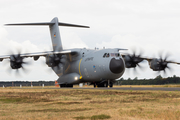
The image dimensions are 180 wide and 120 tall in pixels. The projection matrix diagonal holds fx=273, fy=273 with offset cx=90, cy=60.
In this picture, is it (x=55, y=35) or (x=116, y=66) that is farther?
(x=55, y=35)

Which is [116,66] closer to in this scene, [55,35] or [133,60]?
[133,60]

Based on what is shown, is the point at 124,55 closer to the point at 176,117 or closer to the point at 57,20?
the point at 57,20

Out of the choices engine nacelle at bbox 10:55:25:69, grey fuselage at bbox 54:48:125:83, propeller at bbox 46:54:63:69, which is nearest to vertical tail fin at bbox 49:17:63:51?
grey fuselage at bbox 54:48:125:83

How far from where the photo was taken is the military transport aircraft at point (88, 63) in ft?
104

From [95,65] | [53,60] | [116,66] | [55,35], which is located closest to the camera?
[116,66]

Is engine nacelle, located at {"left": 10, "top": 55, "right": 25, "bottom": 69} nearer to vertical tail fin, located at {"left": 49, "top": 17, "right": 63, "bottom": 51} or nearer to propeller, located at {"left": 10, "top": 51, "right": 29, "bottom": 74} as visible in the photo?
propeller, located at {"left": 10, "top": 51, "right": 29, "bottom": 74}

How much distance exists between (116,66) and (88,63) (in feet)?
17.6

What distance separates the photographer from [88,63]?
3484cm

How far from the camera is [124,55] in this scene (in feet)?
126

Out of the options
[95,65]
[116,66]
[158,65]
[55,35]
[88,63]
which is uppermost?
[55,35]

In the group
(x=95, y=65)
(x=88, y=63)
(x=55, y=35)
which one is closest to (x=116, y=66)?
(x=95, y=65)

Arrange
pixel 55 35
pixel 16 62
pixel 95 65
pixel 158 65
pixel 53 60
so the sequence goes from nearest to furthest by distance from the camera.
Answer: pixel 95 65 < pixel 16 62 < pixel 53 60 < pixel 158 65 < pixel 55 35

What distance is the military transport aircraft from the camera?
31.6 metres

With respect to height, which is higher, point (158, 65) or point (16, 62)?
point (16, 62)
